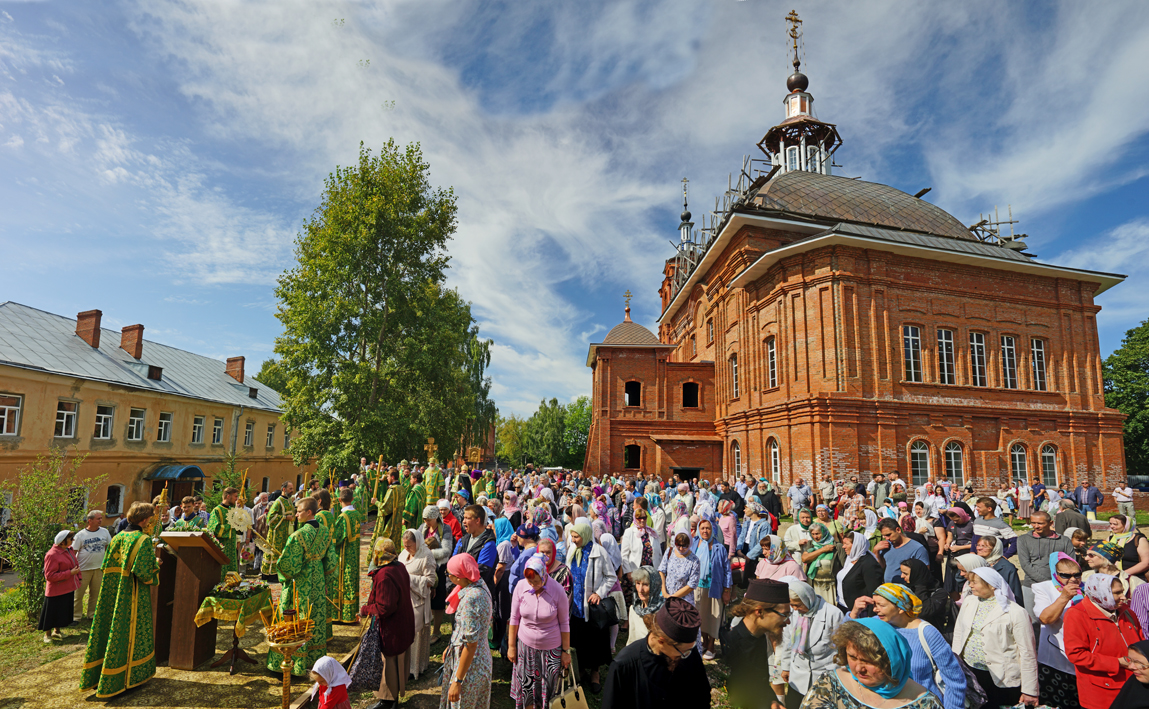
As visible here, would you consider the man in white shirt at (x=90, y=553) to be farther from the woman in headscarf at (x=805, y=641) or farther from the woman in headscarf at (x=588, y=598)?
the woman in headscarf at (x=805, y=641)

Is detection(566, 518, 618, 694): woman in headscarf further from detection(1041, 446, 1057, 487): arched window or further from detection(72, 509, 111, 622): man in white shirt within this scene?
detection(1041, 446, 1057, 487): arched window

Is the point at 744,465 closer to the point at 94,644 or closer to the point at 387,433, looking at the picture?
the point at 387,433

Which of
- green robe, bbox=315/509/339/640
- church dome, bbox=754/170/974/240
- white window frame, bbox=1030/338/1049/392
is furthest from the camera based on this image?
church dome, bbox=754/170/974/240

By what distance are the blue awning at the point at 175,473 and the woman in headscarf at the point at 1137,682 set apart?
3063 cm

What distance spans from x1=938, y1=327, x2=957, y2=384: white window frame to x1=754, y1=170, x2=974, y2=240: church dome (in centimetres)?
695

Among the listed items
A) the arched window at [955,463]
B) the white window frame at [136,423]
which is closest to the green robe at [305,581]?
the arched window at [955,463]

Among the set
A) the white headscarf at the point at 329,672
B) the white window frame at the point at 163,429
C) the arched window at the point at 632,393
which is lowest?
the white headscarf at the point at 329,672

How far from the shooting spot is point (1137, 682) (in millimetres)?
3477

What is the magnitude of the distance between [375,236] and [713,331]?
58.2 ft

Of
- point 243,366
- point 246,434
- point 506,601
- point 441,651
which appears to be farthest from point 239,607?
point 243,366

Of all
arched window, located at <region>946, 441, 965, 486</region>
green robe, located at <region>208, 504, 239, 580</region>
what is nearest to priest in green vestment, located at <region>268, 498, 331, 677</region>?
green robe, located at <region>208, 504, 239, 580</region>

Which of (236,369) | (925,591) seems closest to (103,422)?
(236,369)

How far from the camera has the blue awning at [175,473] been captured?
25.2 metres

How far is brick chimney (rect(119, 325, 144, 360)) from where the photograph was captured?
2708 centimetres
